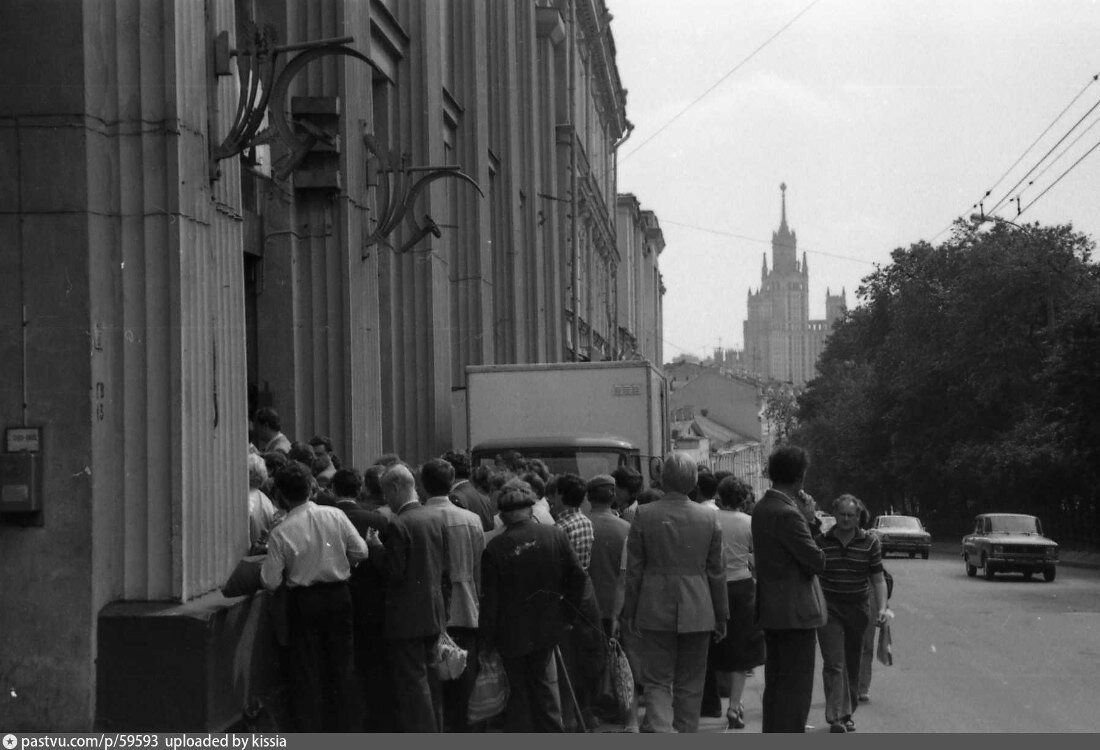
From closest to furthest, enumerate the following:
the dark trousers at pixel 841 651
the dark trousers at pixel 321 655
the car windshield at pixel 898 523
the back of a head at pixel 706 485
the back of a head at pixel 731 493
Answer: the dark trousers at pixel 321 655 → the dark trousers at pixel 841 651 → the back of a head at pixel 731 493 → the back of a head at pixel 706 485 → the car windshield at pixel 898 523

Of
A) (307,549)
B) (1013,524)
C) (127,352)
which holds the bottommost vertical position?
(1013,524)

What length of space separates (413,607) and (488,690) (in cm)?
65

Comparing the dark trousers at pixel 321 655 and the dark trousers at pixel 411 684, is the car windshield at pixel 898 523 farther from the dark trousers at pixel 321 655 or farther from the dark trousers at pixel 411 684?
the dark trousers at pixel 321 655

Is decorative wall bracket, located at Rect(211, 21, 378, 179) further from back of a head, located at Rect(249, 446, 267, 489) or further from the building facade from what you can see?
back of a head, located at Rect(249, 446, 267, 489)

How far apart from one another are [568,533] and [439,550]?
3.70ft

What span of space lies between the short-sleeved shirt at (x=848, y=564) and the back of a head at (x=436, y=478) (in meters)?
3.15

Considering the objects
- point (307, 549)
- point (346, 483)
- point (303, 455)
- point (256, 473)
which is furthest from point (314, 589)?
point (303, 455)

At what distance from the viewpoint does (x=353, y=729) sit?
340 inches

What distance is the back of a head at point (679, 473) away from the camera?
29.4ft

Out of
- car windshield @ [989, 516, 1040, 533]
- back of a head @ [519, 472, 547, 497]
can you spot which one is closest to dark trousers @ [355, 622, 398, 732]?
back of a head @ [519, 472, 547, 497]

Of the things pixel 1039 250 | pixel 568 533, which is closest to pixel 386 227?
pixel 568 533

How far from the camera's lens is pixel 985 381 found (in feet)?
183

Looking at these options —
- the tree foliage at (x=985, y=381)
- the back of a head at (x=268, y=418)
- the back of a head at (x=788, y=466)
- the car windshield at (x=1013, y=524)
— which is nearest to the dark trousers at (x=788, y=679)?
the back of a head at (x=788, y=466)

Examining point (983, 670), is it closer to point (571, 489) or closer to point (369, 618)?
point (571, 489)
